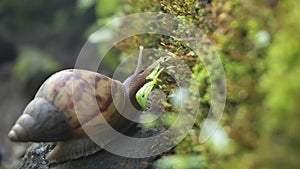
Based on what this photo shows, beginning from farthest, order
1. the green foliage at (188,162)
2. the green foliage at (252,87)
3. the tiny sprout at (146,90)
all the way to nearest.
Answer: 1. the tiny sprout at (146,90)
2. the green foliage at (188,162)
3. the green foliage at (252,87)

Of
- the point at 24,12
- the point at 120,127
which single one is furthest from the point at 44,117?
the point at 24,12

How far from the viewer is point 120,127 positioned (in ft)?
7.27

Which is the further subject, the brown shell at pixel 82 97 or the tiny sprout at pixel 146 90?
the tiny sprout at pixel 146 90

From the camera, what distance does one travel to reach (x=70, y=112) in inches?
81.4

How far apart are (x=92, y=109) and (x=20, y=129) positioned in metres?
0.32

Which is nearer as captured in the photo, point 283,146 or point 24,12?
point 283,146

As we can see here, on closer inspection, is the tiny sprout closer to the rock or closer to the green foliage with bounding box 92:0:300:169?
the rock

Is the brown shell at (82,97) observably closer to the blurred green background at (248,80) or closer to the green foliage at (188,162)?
the blurred green background at (248,80)

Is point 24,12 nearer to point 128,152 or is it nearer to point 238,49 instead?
point 128,152

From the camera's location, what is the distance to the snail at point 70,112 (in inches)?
81.1

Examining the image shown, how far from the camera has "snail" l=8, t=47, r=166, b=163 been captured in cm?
206

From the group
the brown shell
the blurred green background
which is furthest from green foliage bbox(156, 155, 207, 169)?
the brown shell

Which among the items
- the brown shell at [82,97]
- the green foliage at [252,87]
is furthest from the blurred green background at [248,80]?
the brown shell at [82,97]

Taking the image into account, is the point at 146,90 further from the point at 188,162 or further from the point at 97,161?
the point at 188,162
